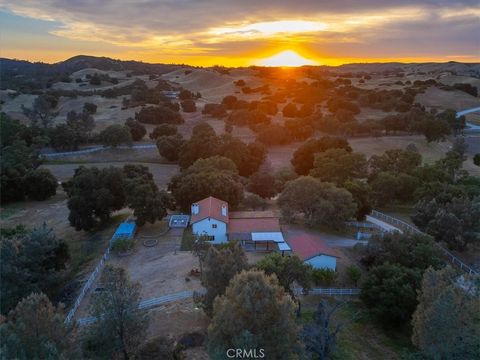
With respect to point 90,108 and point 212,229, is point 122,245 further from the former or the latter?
point 90,108

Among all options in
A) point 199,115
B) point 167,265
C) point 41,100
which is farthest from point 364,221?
point 41,100

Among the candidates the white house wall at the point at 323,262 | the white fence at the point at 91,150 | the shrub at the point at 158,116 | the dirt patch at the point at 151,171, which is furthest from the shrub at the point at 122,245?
the shrub at the point at 158,116

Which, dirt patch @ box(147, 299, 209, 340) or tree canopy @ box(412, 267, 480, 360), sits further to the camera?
dirt patch @ box(147, 299, 209, 340)

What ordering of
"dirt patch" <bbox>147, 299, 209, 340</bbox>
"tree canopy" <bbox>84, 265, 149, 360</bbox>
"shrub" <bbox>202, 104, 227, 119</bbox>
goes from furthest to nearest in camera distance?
1. "shrub" <bbox>202, 104, 227, 119</bbox>
2. "dirt patch" <bbox>147, 299, 209, 340</bbox>
3. "tree canopy" <bbox>84, 265, 149, 360</bbox>

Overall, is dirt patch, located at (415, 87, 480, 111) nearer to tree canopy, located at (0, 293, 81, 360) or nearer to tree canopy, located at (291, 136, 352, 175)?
tree canopy, located at (291, 136, 352, 175)

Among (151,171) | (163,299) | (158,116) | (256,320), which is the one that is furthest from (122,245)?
(158,116)

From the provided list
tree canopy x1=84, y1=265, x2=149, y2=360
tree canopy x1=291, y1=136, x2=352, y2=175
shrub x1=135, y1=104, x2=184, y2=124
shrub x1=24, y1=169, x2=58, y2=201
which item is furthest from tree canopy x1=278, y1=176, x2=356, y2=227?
shrub x1=135, y1=104, x2=184, y2=124

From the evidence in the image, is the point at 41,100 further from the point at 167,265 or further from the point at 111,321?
the point at 111,321
